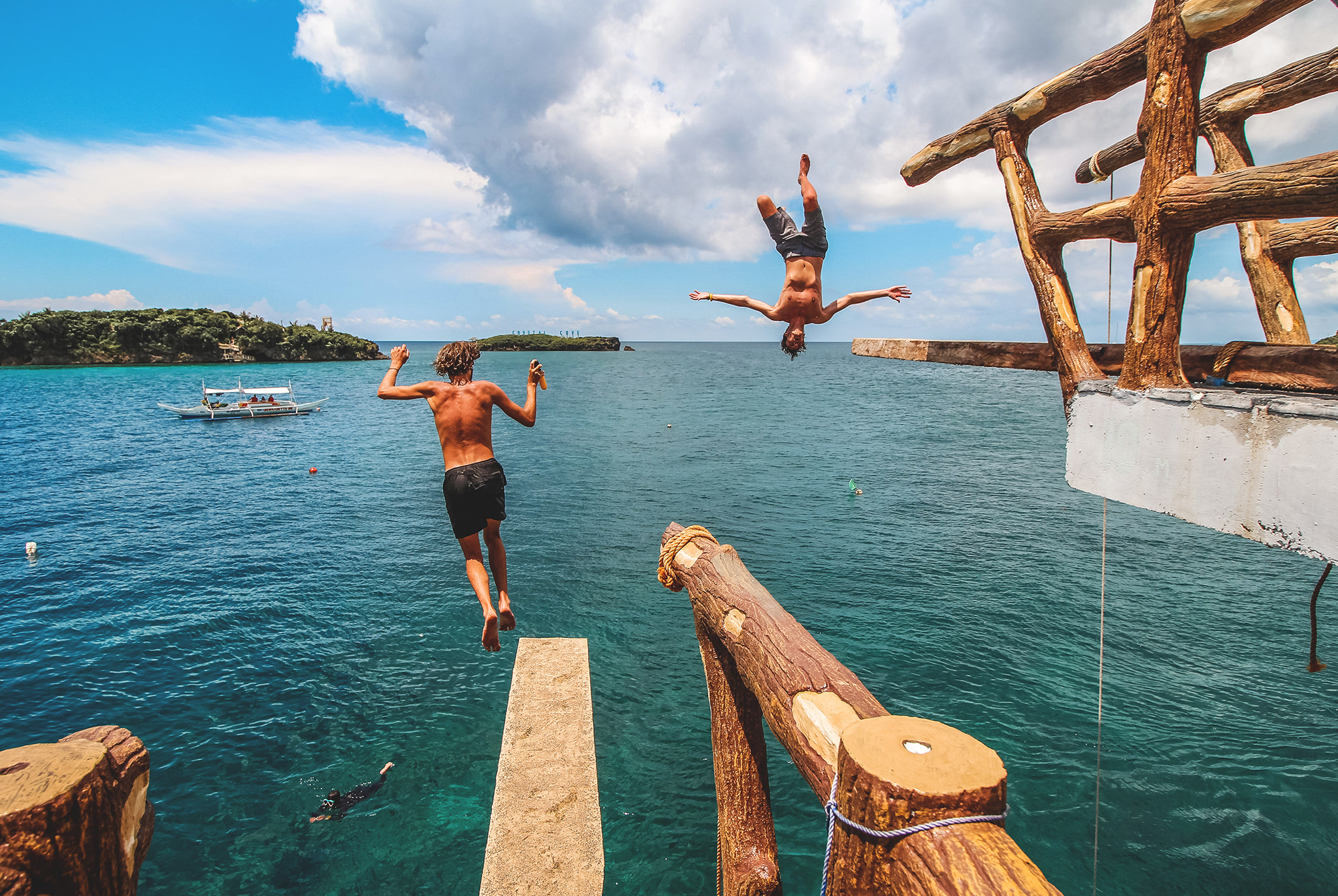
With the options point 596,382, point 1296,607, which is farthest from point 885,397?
point 1296,607

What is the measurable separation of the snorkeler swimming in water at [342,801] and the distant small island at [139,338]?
136704mm

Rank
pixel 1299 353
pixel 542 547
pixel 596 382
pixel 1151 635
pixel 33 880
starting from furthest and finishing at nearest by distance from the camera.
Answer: pixel 596 382 → pixel 542 547 → pixel 1151 635 → pixel 1299 353 → pixel 33 880

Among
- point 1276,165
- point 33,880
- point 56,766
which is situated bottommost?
point 33,880

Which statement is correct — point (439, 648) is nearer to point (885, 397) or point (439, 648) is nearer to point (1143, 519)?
point (1143, 519)

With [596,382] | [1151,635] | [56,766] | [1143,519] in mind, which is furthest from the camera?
[596,382]

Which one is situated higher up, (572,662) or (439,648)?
(572,662)

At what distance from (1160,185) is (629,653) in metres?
16.4

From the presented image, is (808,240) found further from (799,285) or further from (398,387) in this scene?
(398,387)

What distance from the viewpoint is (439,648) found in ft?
59.3

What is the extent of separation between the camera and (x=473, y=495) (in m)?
6.65

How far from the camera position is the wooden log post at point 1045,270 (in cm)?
503

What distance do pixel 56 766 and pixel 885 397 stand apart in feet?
294

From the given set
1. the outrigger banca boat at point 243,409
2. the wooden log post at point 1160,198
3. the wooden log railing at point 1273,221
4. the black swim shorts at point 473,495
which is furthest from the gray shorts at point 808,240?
the outrigger banca boat at point 243,409

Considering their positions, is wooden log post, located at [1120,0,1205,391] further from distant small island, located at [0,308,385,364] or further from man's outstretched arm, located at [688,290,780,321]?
distant small island, located at [0,308,385,364]
